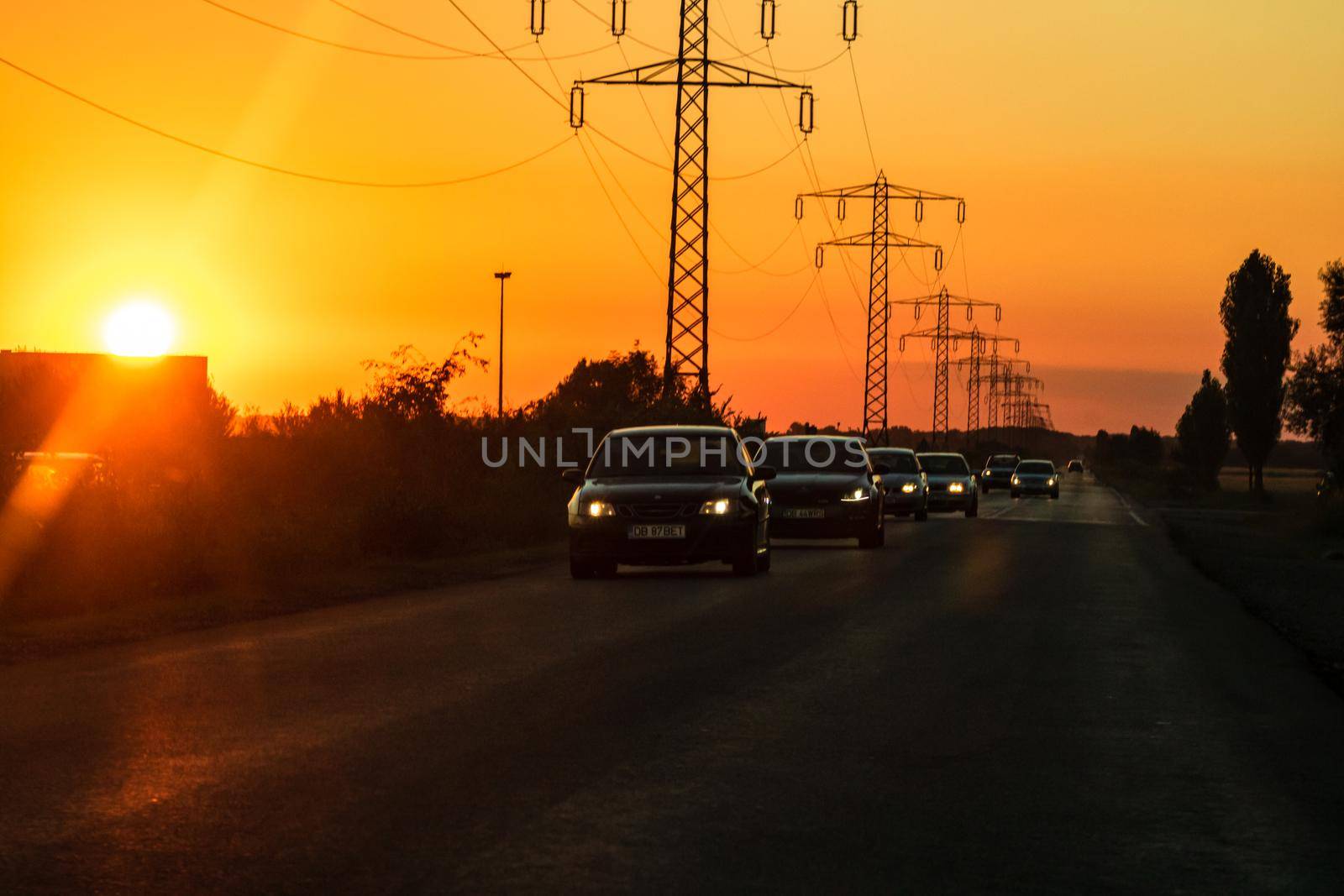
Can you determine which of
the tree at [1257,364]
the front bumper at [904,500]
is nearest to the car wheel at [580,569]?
the front bumper at [904,500]

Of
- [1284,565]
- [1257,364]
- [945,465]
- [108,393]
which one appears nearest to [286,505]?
[1284,565]

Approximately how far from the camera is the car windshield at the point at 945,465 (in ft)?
149

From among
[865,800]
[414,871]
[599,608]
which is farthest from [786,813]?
[599,608]

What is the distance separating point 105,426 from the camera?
5144cm

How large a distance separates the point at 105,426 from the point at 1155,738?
153ft

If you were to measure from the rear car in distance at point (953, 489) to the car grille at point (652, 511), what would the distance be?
24895 millimetres

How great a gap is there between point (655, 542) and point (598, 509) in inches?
30.2

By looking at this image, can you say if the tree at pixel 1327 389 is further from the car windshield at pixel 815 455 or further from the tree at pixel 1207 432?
the tree at pixel 1207 432

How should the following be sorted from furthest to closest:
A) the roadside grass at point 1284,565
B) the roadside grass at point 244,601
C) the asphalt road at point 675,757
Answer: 1. the roadside grass at point 1284,565
2. the roadside grass at point 244,601
3. the asphalt road at point 675,757

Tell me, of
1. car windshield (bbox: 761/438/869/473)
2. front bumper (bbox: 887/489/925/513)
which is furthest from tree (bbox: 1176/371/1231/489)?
car windshield (bbox: 761/438/869/473)

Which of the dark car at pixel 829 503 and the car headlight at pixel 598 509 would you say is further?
the dark car at pixel 829 503

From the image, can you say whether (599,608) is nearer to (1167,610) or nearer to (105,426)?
(1167,610)

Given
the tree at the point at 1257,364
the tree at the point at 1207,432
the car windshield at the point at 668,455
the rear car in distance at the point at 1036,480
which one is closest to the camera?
the car windshield at the point at 668,455

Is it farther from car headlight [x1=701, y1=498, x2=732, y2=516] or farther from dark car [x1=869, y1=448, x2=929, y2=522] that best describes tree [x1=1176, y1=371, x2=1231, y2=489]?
car headlight [x1=701, y1=498, x2=732, y2=516]
